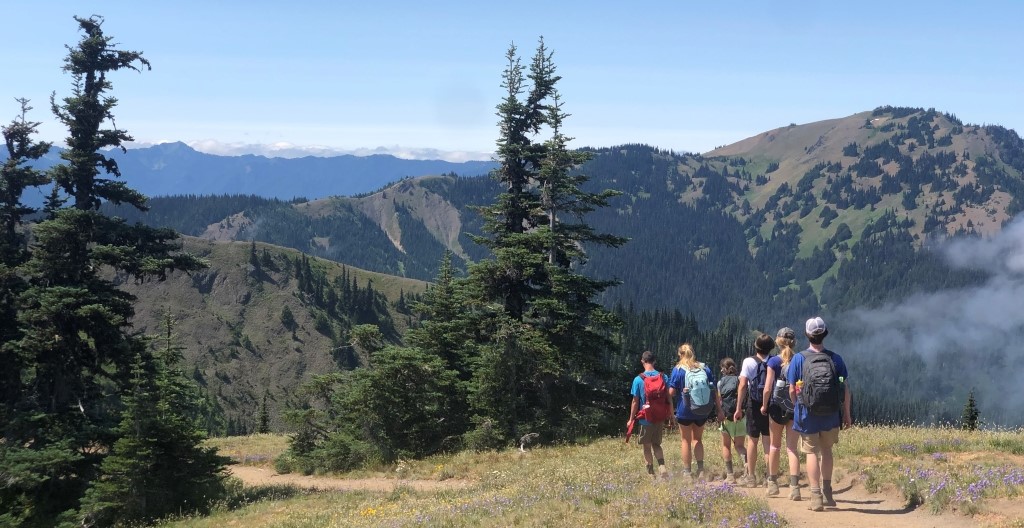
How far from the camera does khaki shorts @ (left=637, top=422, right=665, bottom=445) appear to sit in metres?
14.0

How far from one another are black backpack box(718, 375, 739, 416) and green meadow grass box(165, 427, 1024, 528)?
1487 mm

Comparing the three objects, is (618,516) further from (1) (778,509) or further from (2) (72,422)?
(2) (72,422)

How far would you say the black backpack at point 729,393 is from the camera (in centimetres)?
1325

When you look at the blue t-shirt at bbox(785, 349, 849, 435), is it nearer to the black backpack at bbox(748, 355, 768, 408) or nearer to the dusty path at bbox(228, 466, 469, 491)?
the black backpack at bbox(748, 355, 768, 408)

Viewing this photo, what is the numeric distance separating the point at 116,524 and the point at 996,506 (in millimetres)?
20255

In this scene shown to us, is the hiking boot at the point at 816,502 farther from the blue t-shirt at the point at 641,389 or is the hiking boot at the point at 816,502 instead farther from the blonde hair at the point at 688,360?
Result: the blue t-shirt at the point at 641,389

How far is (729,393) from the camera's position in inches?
524

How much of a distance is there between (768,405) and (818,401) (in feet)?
4.89

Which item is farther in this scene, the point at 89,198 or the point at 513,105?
the point at 513,105

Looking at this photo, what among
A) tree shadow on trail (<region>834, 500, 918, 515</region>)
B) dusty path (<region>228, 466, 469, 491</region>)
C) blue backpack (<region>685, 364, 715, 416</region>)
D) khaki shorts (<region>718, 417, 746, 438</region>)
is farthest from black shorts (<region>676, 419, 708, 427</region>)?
dusty path (<region>228, 466, 469, 491</region>)

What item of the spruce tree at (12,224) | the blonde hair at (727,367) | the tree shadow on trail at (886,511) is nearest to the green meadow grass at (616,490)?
the tree shadow on trail at (886,511)

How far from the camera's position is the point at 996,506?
421 inches

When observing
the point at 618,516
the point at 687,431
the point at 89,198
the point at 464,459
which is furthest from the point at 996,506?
the point at 89,198

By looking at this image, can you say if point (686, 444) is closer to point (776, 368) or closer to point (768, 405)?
point (768, 405)
